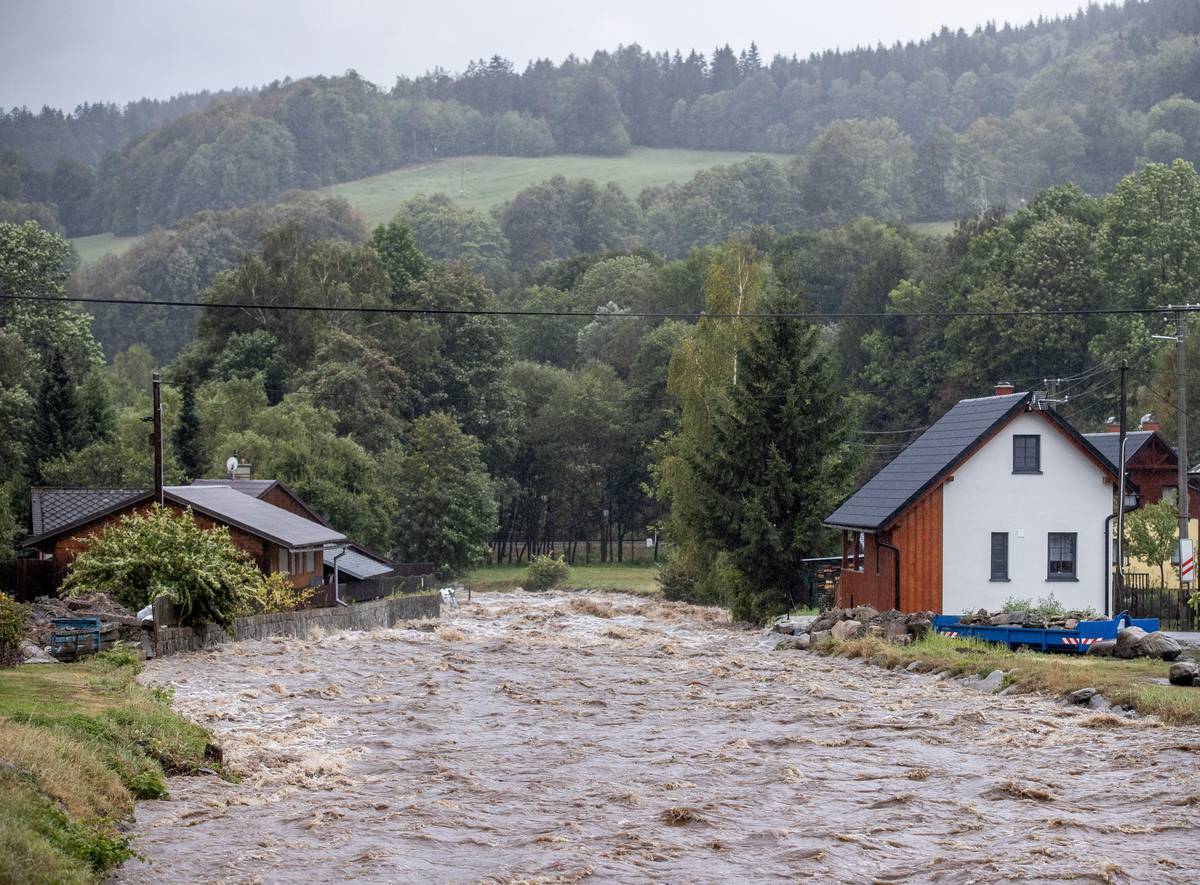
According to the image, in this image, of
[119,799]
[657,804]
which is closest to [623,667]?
[657,804]

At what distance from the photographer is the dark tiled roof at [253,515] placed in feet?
160

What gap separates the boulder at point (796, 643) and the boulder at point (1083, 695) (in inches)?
542

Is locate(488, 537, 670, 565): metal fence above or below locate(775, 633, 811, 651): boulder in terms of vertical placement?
above

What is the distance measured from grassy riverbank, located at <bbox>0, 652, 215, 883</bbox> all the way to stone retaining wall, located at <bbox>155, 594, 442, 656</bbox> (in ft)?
31.0

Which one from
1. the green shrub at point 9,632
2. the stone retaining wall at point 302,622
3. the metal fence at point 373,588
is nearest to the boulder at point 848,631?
the stone retaining wall at point 302,622

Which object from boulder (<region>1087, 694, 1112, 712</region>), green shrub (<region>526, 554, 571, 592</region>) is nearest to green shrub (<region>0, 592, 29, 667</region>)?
boulder (<region>1087, 694, 1112, 712</region>)

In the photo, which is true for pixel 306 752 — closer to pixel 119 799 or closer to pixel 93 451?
pixel 119 799

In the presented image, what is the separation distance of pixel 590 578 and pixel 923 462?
41.5m

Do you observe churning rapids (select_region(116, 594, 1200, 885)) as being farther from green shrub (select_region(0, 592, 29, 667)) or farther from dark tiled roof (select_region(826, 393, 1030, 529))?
dark tiled roof (select_region(826, 393, 1030, 529))

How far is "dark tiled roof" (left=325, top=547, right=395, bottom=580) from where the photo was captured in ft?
199

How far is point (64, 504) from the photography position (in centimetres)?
5475

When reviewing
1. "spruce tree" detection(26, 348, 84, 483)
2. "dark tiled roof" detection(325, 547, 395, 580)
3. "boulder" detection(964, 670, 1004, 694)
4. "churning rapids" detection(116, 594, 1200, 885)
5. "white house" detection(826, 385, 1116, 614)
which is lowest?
"churning rapids" detection(116, 594, 1200, 885)

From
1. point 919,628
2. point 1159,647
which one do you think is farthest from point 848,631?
point 1159,647

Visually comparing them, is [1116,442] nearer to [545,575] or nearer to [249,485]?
[249,485]
